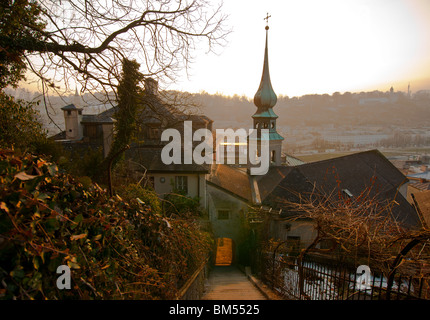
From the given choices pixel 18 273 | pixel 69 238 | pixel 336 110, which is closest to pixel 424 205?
pixel 69 238

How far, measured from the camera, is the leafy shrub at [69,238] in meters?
1.86

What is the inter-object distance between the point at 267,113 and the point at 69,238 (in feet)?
73.9

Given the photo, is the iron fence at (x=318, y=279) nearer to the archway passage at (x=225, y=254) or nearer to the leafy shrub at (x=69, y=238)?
the leafy shrub at (x=69, y=238)

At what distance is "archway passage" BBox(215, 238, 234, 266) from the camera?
16.4 meters

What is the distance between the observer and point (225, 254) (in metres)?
17.2

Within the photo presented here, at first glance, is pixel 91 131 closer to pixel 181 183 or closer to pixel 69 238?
pixel 181 183

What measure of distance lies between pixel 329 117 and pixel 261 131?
59490 mm

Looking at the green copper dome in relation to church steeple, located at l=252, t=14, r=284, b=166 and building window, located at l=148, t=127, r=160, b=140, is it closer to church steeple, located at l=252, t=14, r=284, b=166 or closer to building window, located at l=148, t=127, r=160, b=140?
church steeple, located at l=252, t=14, r=284, b=166

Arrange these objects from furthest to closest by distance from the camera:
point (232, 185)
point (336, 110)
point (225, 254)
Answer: point (336, 110)
point (232, 185)
point (225, 254)

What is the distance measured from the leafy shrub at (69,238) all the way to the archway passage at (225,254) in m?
12.6

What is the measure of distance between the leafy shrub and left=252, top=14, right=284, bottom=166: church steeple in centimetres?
2058

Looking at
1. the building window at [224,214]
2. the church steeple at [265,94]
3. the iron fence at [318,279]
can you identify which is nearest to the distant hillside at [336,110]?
the church steeple at [265,94]
